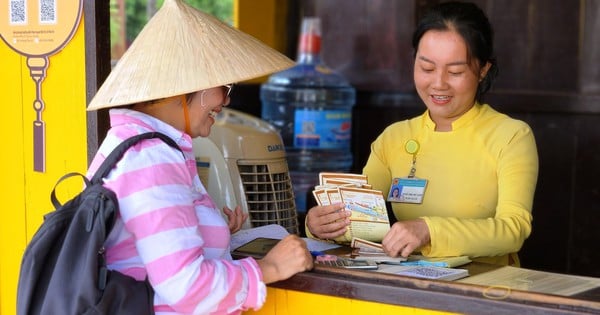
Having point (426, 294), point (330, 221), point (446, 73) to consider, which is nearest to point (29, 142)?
point (330, 221)

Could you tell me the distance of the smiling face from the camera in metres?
2.64

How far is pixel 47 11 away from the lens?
8.93ft

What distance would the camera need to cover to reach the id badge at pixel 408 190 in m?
2.72

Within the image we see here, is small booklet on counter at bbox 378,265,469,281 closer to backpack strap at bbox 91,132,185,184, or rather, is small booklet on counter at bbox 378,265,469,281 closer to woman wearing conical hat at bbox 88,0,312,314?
woman wearing conical hat at bbox 88,0,312,314

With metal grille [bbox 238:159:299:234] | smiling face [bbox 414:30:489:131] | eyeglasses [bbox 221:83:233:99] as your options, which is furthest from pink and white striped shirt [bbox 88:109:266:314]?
A: metal grille [bbox 238:159:299:234]

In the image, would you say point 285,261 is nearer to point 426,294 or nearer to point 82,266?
point 426,294

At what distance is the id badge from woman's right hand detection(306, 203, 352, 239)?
13.0 inches

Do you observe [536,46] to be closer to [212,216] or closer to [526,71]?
[526,71]

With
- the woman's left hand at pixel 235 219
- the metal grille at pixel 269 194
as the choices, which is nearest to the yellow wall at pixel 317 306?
the woman's left hand at pixel 235 219

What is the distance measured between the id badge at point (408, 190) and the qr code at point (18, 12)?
1.29 meters

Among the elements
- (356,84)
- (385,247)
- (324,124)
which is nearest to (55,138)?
(385,247)

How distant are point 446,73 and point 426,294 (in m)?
0.87

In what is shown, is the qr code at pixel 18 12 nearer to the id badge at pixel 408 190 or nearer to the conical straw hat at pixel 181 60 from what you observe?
the conical straw hat at pixel 181 60

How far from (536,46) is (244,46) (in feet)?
10.1
